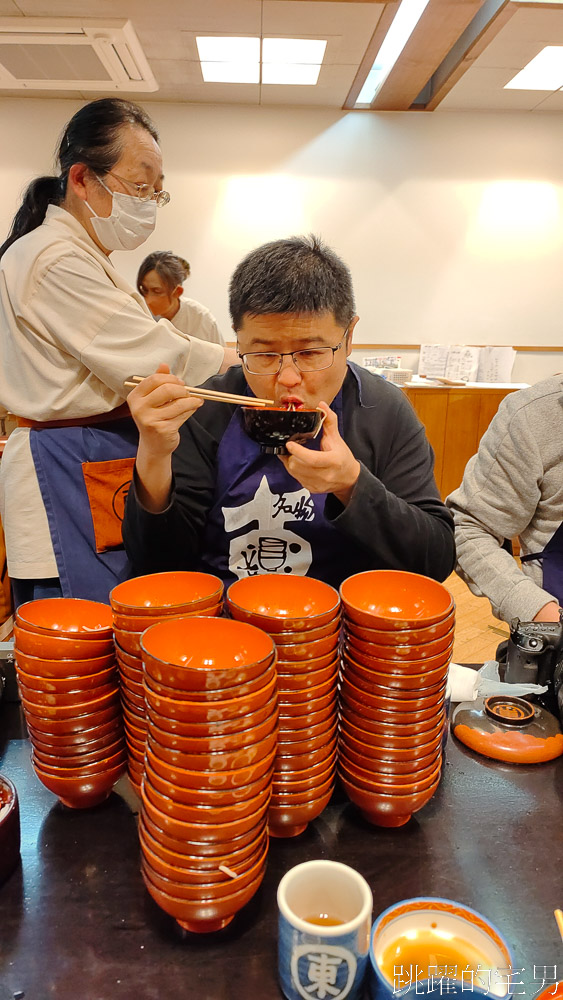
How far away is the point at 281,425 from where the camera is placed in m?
1.22

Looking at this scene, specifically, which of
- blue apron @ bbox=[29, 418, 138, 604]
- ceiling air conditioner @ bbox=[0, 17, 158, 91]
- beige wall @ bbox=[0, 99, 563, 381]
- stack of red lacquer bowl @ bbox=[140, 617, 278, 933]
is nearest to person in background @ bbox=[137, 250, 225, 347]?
ceiling air conditioner @ bbox=[0, 17, 158, 91]

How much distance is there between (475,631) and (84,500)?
8.65ft

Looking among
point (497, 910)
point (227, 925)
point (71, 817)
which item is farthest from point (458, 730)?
point (71, 817)

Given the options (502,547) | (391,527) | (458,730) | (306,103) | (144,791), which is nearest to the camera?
(144,791)

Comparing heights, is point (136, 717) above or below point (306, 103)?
below

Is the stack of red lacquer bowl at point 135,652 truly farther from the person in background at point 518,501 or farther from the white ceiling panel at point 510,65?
the white ceiling panel at point 510,65

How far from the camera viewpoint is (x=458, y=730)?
1.03m

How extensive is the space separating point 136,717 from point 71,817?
175 mm

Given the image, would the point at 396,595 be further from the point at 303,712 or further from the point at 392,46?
the point at 392,46

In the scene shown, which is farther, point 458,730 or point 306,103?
point 306,103

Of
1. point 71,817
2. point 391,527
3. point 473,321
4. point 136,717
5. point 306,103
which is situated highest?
point 306,103

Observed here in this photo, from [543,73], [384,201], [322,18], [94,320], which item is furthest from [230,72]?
[94,320]

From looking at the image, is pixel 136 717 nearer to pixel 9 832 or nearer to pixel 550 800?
pixel 9 832

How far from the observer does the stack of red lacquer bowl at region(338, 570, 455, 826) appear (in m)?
0.80
